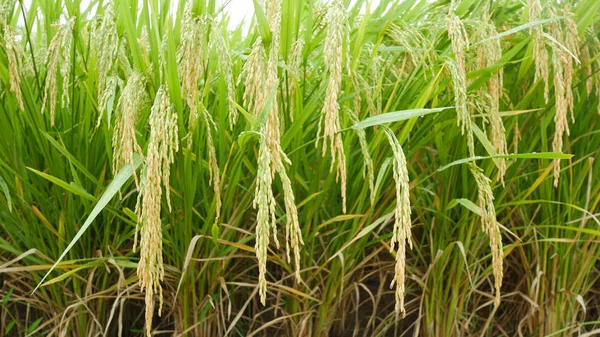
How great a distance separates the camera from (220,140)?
1396 millimetres

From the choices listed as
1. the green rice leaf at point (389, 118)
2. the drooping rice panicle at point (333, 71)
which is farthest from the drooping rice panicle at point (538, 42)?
the drooping rice panicle at point (333, 71)

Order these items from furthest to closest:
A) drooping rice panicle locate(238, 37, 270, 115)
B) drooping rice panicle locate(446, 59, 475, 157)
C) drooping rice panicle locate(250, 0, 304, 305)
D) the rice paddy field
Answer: the rice paddy field < drooping rice panicle locate(446, 59, 475, 157) < drooping rice panicle locate(238, 37, 270, 115) < drooping rice panicle locate(250, 0, 304, 305)

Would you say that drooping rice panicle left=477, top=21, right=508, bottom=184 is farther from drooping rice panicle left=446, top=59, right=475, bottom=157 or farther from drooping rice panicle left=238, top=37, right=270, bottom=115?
A: drooping rice panicle left=238, top=37, right=270, bottom=115

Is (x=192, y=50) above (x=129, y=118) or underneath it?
above

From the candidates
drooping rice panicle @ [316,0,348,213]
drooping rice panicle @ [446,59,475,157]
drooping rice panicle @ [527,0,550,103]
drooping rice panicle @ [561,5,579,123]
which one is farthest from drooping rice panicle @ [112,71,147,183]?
drooping rice panicle @ [561,5,579,123]

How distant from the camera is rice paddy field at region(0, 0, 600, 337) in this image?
1314 mm

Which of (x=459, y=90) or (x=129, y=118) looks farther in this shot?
(x=459, y=90)

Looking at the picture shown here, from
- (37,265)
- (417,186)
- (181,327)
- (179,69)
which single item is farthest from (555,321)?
(37,265)

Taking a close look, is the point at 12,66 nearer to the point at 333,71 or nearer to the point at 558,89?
the point at 333,71

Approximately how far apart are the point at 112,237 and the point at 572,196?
1.15 m

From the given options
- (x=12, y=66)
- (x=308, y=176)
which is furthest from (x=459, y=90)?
(x=12, y=66)

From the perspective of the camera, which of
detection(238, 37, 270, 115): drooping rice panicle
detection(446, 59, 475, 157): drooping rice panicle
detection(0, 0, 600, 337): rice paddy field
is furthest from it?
detection(0, 0, 600, 337): rice paddy field

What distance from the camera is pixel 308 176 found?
1.52m

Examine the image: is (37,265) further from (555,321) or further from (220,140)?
(555,321)
